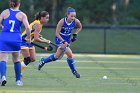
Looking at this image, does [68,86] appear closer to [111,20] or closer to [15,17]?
[15,17]

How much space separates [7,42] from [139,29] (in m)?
24.3

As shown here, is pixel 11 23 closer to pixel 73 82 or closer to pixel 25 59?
pixel 73 82

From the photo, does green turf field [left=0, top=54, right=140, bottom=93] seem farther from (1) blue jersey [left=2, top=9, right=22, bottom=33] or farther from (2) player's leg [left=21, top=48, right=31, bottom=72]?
(1) blue jersey [left=2, top=9, right=22, bottom=33]

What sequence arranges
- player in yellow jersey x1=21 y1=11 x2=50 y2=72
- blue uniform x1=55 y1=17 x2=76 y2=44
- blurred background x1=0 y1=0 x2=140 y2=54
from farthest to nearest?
1. blurred background x1=0 y1=0 x2=140 y2=54
2. blue uniform x1=55 y1=17 x2=76 y2=44
3. player in yellow jersey x1=21 y1=11 x2=50 y2=72

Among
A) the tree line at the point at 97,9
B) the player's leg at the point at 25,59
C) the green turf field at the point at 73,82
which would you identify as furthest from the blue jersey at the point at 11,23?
the tree line at the point at 97,9

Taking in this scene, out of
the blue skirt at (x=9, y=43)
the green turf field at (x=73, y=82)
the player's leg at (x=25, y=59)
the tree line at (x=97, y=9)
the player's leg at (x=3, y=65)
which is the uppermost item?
the blue skirt at (x=9, y=43)

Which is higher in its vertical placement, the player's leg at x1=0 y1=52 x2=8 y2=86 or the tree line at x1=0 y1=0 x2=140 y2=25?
the player's leg at x1=0 y1=52 x2=8 y2=86

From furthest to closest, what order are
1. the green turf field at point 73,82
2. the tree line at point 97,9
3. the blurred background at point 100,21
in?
the tree line at point 97,9 → the blurred background at point 100,21 → the green turf field at point 73,82

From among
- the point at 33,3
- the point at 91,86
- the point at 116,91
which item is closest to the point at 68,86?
the point at 91,86

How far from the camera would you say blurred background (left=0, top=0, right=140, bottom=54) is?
39.5 m

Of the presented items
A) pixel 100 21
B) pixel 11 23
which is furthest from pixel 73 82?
pixel 100 21

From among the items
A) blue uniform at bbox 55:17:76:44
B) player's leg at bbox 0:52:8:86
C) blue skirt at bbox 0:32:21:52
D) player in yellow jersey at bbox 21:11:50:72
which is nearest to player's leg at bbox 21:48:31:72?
player in yellow jersey at bbox 21:11:50:72

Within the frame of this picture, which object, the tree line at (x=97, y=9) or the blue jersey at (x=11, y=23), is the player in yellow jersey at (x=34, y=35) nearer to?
the blue jersey at (x=11, y=23)

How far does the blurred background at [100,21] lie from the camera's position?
39.5 m
